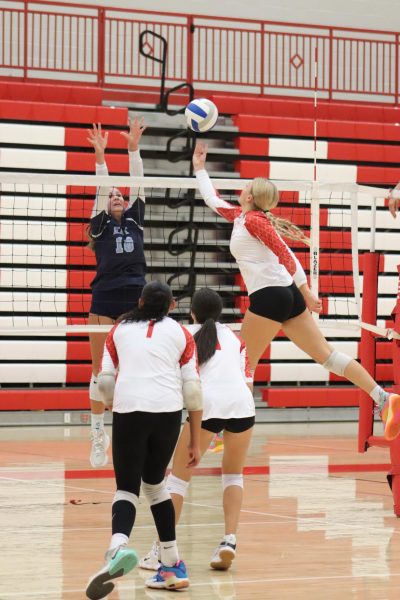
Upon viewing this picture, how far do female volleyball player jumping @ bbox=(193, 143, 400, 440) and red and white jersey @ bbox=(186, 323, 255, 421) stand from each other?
55.1 inches

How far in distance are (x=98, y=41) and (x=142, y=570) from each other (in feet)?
37.2

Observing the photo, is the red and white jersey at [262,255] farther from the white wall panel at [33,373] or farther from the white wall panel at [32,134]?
the white wall panel at [32,134]

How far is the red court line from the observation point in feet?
29.3

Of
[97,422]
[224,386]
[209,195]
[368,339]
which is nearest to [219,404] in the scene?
[224,386]

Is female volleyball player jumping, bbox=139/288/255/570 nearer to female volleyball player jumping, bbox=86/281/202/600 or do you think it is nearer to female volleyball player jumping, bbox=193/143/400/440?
female volleyball player jumping, bbox=86/281/202/600

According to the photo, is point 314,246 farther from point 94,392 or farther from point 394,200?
point 94,392

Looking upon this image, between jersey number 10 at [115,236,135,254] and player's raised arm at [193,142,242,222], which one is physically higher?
player's raised arm at [193,142,242,222]

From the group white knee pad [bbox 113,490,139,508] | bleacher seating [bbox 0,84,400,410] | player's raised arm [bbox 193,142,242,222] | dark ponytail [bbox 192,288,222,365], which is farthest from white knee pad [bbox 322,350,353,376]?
bleacher seating [bbox 0,84,400,410]

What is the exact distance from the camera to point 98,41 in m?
15.6

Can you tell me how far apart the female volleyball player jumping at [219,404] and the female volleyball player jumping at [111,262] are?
128 inches

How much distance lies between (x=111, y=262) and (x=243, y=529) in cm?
301

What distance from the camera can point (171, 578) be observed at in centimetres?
491

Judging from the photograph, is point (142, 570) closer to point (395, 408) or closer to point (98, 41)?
point (395, 408)

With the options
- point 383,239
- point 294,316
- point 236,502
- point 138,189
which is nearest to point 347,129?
point 383,239
